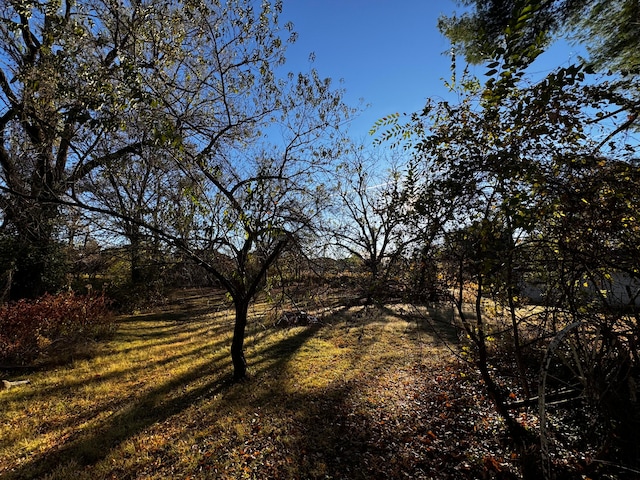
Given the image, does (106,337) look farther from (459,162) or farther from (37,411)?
(459,162)

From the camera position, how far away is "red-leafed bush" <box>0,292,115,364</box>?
259 inches

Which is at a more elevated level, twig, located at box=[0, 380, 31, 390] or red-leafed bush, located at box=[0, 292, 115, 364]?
red-leafed bush, located at box=[0, 292, 115, 364]

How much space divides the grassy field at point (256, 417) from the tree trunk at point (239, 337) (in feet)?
0.91

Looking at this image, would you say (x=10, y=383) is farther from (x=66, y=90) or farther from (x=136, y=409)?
(x=66, y=90)

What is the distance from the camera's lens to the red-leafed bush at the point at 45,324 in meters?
6.57

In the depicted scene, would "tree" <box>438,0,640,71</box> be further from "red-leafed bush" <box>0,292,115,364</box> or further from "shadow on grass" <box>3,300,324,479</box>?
"red-leafed bush" <box>0,292,115,364</box>

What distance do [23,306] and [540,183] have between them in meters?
10.2

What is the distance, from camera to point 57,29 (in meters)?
3.45

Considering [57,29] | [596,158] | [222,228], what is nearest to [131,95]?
[57,29]

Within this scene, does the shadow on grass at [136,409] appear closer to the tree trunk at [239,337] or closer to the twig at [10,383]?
the tree trunk at [239,337]

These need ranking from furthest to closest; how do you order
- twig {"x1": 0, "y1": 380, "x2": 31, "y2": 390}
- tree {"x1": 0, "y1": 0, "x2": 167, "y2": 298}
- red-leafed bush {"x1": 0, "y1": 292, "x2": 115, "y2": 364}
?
1. red-leafed bush {"x1": 0, "y1": 292, "x2": 115, "y2": 364}
2. twig {"x1": 0, "y1": 380, "x2": 31, "y2": 390}
3. tree {"x1": 0, "y1": 0, "x2": 167, "y2": 298}

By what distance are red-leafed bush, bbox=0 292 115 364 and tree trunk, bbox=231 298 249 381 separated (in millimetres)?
4763

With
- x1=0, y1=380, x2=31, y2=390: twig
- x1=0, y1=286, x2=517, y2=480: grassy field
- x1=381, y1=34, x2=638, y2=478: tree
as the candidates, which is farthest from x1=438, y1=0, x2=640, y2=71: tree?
x1=0, y1=380, x2=31, y2=390: twig

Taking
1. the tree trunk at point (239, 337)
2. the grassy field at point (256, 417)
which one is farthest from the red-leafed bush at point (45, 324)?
the tree trunk at point (239, 337)
